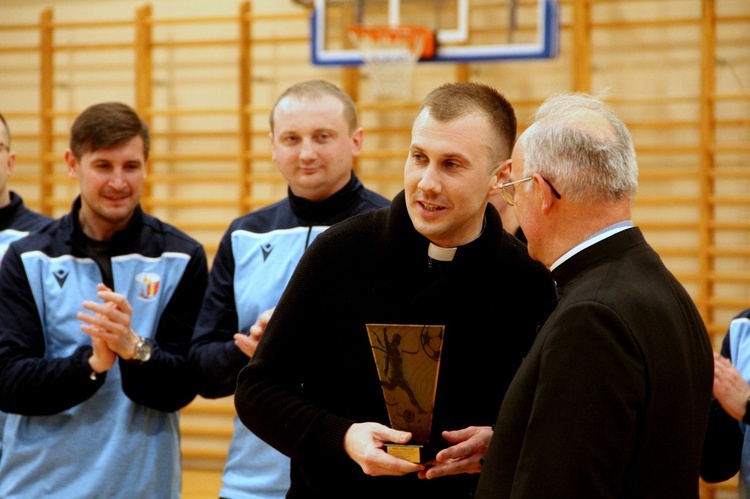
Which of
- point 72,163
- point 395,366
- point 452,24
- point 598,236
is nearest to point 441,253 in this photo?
point 395,366

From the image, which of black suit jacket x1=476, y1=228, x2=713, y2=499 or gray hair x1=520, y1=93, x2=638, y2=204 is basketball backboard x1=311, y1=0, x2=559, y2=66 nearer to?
gray hair x1=520, y1=93, x2=638, y2=204

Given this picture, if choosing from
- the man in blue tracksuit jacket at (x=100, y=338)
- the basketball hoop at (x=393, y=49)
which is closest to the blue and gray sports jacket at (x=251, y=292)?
the man in blue tracksuit jacket at (x=100, y=338)

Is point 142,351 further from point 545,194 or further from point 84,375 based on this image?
point 545,194

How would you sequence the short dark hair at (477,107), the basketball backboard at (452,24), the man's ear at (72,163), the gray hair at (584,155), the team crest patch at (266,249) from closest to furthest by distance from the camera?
the gray hair at (584,155)
the short dark hair at (477,107)
the team crest patch at (266,249)
the man's ear at (72,163)
the basketball backboard at (452,24)

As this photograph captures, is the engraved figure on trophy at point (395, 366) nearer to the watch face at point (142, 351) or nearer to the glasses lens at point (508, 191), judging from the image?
the glasses lens at point (508, 191)

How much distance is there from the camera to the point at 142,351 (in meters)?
2.93

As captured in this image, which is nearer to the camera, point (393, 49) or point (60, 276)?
point (60, 276)

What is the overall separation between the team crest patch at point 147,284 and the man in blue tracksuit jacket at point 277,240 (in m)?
0.20

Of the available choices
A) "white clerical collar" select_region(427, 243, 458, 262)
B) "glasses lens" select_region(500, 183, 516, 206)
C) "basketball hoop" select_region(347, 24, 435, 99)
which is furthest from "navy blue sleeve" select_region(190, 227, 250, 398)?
"basketball hoop" select_region(347, 24, 435, 99)

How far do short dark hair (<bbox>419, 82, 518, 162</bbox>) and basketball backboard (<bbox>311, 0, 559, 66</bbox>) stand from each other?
3.87 metres

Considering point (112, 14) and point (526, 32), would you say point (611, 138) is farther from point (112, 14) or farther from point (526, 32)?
point (112, 14)

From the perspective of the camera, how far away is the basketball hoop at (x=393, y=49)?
6113mm

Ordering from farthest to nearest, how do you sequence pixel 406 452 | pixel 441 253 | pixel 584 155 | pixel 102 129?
pixel 102 129 → pixel 441 253 → pixel 406 452 → pixel 584 155

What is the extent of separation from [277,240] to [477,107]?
1159 mm
